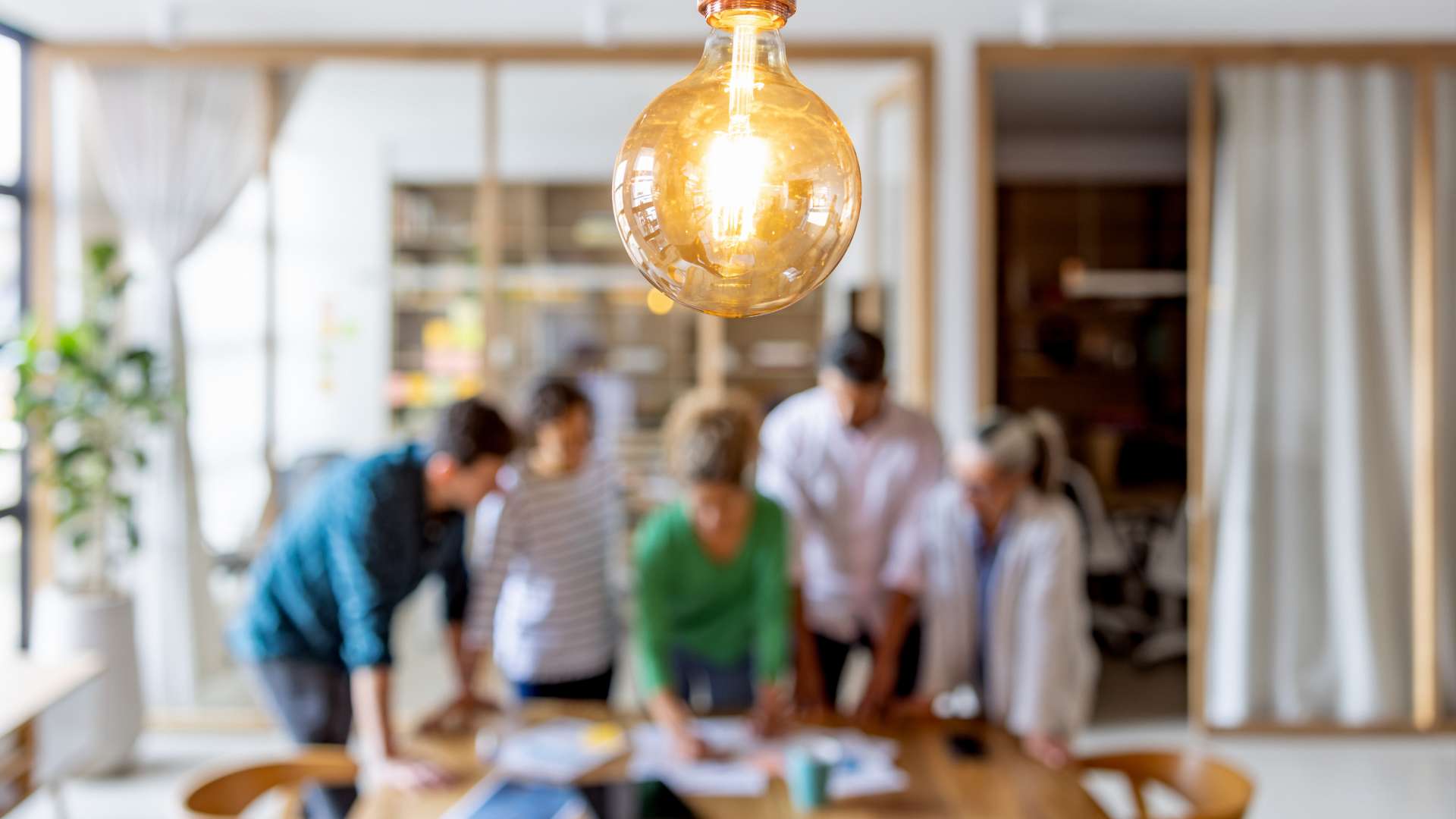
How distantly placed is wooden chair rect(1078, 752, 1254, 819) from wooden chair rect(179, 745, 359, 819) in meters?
1.53

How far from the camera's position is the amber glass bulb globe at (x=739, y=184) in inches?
34.8

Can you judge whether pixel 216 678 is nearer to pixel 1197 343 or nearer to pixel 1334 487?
pixel 1197 343

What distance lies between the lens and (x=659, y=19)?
414 centimetres

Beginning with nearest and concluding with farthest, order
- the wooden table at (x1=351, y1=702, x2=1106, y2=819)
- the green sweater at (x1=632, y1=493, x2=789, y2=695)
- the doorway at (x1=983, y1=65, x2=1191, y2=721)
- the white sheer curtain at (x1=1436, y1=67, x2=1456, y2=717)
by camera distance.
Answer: the wooden table at (x1=351, y1=702, x2=1106, y2=819), the green sweater at (x1=632, y1=493, x2=789, y2=695), the white sheer curtain at (x1=1436, y1=67, x2=1456, y2=717), the doorway at (x1=983, y1=65, x2=1191, y2=721)

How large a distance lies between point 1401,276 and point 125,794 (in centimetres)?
483

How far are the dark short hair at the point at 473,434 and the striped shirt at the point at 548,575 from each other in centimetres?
42

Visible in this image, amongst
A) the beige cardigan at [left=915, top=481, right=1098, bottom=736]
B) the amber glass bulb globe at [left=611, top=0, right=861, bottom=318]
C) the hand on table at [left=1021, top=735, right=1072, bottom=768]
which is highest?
the amber glass bulb globe at [left=611, top=0, right=861, bottom=318]

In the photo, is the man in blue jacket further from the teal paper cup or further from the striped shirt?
the teal paper cup

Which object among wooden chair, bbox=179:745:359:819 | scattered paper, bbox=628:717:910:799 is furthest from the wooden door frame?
wooden chair, bbox=179:745:359:819

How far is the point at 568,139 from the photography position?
486 cm

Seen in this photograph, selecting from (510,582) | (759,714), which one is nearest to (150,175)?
(510,582)

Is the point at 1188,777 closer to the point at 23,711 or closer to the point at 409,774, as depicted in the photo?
the point at 409,774

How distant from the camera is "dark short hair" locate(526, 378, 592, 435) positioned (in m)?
2.81

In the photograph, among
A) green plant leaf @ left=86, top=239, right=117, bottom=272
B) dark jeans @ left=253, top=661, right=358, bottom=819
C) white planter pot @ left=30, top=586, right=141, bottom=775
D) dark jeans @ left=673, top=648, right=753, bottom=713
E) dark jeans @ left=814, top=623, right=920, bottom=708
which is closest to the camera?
dark jeans @ left=253, top=661, right=358, bottom=819
